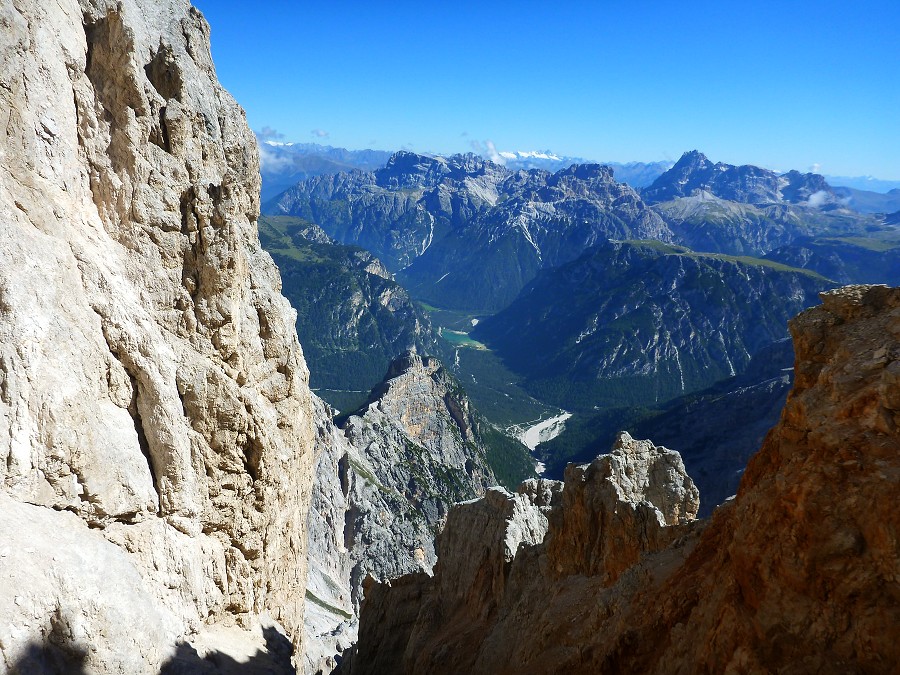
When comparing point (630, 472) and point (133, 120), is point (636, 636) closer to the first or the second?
point (630, 472)

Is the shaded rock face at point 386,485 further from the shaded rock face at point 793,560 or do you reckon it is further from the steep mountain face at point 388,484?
the shaded rock face at point 793,560

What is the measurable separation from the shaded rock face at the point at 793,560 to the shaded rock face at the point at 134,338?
14409 millimetres

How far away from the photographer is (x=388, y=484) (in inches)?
5468

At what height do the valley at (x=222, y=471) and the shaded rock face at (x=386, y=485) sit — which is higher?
the valley at (x=222, y=471)

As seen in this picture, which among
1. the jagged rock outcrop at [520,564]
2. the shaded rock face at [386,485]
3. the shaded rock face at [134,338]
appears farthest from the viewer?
the shaded rock face at [386,485]

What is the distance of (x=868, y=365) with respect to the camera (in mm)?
13523

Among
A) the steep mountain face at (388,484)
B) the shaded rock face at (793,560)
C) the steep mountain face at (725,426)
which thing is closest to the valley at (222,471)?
the shaded rock face at (793,560)

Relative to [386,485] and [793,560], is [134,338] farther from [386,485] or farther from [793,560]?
[386,485]

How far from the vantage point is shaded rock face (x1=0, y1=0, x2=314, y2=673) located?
1808 centimetres

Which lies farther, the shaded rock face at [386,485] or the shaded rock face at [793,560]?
the shaded rock face at [386,485]

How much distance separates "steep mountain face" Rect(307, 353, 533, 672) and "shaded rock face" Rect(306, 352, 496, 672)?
0.23m

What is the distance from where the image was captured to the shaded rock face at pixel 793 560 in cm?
1147

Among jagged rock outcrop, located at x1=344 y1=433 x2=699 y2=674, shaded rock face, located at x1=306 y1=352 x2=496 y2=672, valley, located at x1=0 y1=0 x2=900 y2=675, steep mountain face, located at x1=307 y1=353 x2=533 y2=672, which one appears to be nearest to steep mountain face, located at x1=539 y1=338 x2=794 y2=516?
steep mountain face, located at x1=307 y1=353 x2=533 y2=672

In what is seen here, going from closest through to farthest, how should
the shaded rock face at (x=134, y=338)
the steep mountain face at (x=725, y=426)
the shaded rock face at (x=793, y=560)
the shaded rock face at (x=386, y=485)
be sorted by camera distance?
1. the shaded rock face at (x=793, y=560)
2. the shaded rock face at (x=134, y=338)
3. the shaded rock face at (x=386, y=485)
4. the steep mountain face at (x=725, y=426)
